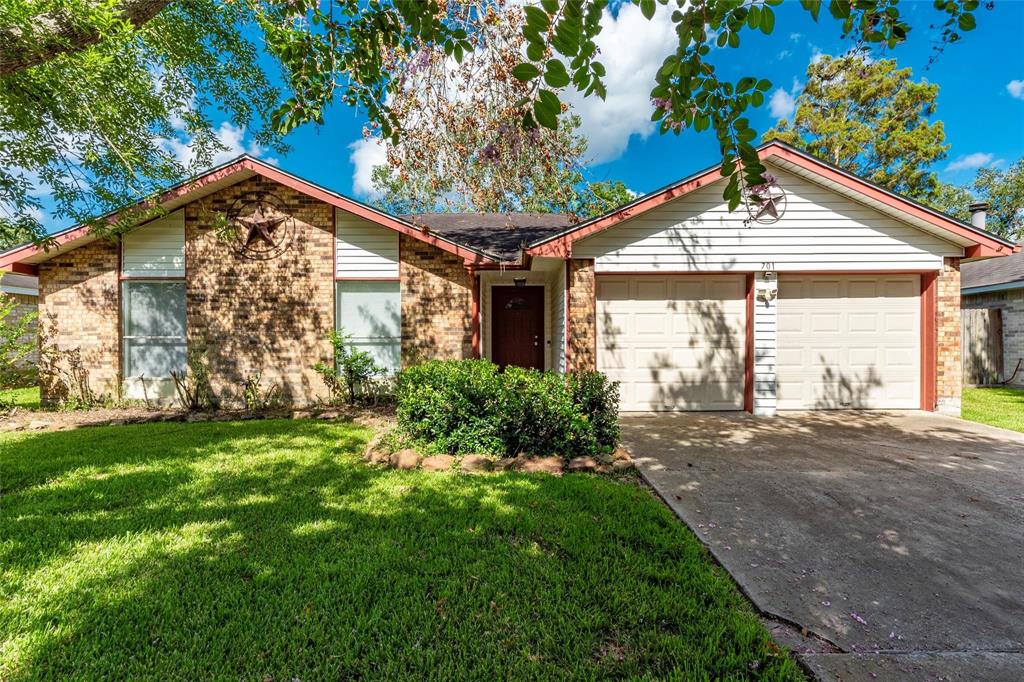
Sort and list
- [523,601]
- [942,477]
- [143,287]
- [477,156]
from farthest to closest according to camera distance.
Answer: [143,287], [477,156], [942,477], [523,601]

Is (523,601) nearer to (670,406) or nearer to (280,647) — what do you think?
(280,647)

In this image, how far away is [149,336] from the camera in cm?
860

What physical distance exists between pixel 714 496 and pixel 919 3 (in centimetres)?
624

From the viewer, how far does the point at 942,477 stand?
14.7 ft

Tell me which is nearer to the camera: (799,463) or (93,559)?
(93,559)

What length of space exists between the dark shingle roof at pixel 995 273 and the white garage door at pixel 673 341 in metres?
9.83

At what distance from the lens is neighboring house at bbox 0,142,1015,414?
728cm

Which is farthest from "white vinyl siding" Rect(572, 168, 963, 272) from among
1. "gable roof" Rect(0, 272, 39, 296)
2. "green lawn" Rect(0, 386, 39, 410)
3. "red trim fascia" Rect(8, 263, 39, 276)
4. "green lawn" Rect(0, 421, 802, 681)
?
"gable roof" Rect(0, 272, 39, 296)

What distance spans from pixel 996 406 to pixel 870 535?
337 inches

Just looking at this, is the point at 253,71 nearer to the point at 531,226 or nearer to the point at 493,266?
the point at 493,266

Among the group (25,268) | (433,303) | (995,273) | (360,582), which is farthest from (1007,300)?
(25,268)

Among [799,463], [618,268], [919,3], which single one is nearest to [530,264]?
[618,268]

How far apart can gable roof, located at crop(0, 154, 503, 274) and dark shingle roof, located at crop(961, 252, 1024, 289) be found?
561 inches

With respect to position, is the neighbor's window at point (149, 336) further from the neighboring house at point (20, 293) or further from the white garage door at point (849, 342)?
the white garage door at point (849, 342)
